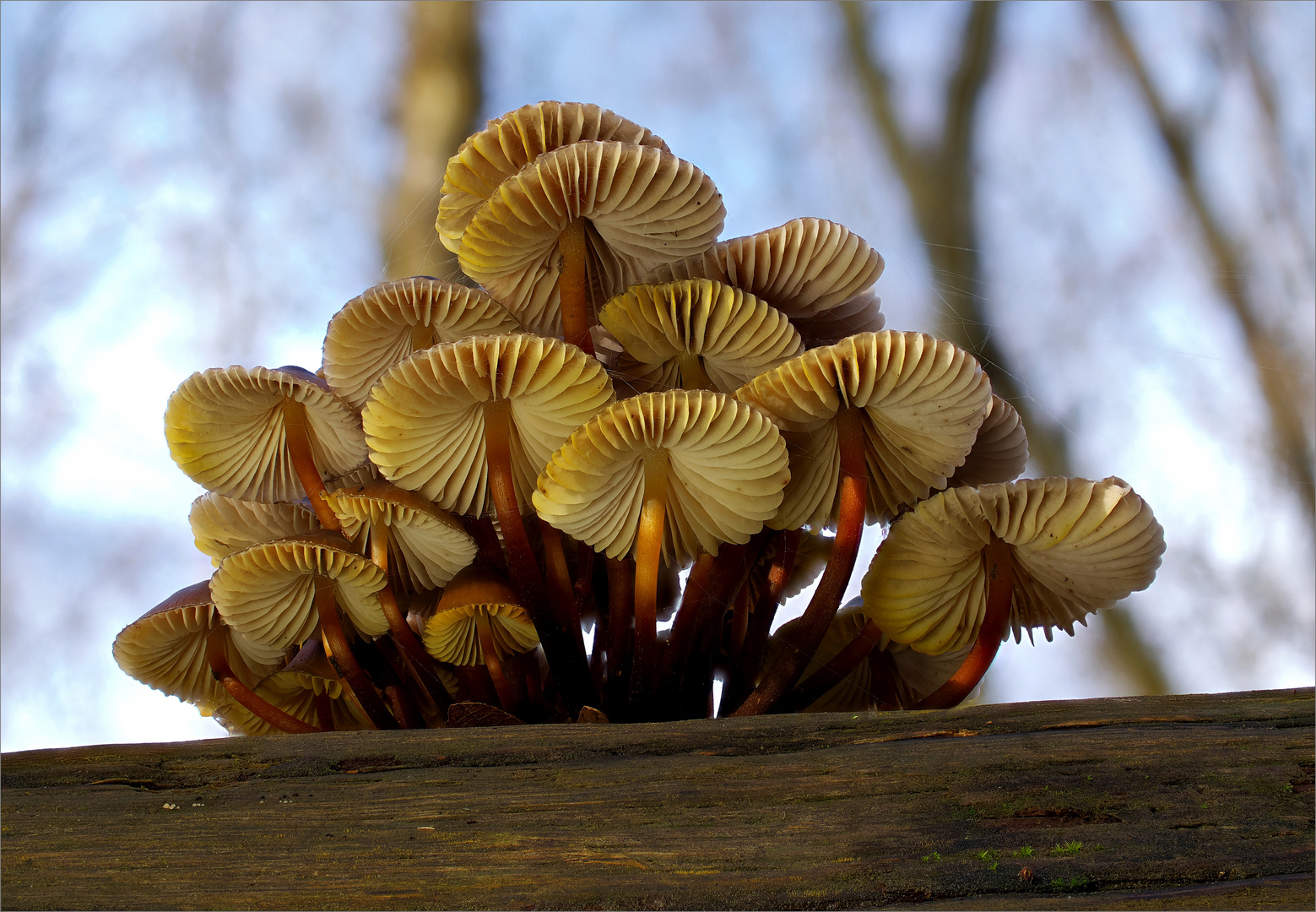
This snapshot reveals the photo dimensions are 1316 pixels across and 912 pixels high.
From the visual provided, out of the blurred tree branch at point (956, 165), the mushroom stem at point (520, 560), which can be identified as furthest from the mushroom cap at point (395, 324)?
the blurred tree branch at point (956, 165)

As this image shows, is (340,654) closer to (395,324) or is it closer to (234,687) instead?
(234,687)

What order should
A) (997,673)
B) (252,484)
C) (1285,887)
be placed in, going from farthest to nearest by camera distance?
(997,673), (252,484), (1285,887)

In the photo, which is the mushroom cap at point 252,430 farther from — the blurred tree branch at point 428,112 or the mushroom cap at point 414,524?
the blurred tree branch at point 428,112

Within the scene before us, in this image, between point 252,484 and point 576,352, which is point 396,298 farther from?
point 252,484

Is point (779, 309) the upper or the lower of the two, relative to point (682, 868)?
upper

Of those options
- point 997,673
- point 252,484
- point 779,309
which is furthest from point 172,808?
point 997,673

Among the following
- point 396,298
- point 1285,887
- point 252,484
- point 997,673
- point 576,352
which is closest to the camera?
point 1285,887
